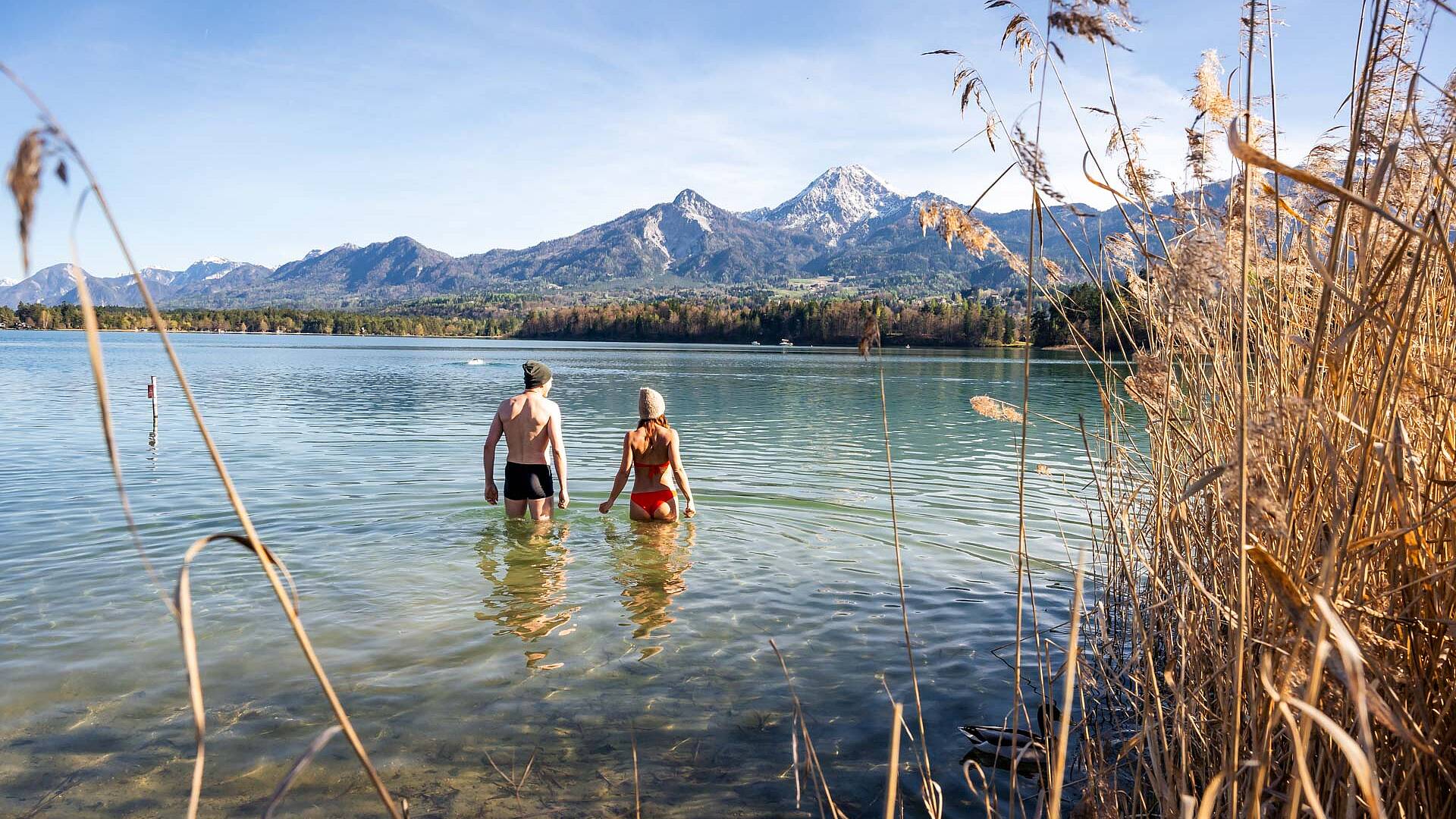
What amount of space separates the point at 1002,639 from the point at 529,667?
136 inches

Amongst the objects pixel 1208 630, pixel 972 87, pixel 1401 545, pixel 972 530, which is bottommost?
pixel 972 530

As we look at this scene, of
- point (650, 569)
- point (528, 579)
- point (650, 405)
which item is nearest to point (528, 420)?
point (650, 405)

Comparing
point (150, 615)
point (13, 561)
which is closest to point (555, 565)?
point (150, 615)

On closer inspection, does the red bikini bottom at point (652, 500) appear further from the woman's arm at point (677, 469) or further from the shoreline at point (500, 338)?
the shoreline at point (500, 338)

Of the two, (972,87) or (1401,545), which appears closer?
(1401,545)

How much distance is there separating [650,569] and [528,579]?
3.73 ft

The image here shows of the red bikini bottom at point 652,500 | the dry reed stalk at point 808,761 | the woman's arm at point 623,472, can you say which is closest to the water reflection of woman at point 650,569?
the red bikini bottom at point 652,500

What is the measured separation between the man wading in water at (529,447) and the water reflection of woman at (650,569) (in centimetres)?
87

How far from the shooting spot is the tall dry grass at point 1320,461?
1711 mm

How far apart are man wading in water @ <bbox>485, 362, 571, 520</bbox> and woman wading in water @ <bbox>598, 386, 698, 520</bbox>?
2.25ft

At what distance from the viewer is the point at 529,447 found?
930 centimetres

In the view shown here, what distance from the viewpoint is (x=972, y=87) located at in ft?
9.93

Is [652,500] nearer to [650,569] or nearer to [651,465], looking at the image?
[651,465]

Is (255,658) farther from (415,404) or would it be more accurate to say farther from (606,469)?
(415,404)
